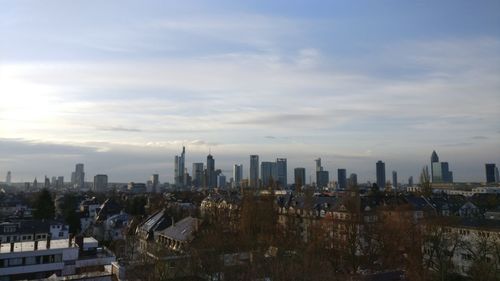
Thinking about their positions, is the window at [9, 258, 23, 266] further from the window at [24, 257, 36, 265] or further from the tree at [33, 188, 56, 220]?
the tree at [33, 188, 56, 220]

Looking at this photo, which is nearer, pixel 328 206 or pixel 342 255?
pixel 342 255

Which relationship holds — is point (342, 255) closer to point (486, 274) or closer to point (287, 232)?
point (287, 232)

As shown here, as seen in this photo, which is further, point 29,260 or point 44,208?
point 44,208

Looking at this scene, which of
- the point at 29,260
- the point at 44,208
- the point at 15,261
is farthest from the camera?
the point at 44,208

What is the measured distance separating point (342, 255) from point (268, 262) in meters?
13.7

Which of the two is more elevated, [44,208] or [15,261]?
[44,208]

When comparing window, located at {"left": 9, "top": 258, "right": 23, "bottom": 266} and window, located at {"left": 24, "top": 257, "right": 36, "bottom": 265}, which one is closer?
window, located at {"left": 9, "top": 258, "right": 23, "bottom": 266}

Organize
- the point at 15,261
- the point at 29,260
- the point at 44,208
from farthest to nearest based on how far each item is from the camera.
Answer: the point at 44,208
the point at 29,260
the point at 15,261

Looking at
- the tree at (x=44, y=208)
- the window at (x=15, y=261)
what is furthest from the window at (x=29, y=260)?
the tree at (x=44, y=208)

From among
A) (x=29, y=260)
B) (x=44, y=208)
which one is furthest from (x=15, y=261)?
(x=44, y=208)

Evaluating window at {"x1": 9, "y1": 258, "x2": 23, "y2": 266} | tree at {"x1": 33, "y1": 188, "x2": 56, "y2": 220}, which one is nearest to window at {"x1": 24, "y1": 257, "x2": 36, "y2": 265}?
window at {"x1": 9, "y1": 258, "x2": 23, "y2": 266}

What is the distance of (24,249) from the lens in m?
30.1

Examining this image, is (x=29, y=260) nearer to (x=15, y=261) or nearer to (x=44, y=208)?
(x=15, y=261)

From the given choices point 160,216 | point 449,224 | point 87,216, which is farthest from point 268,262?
point 87,216
